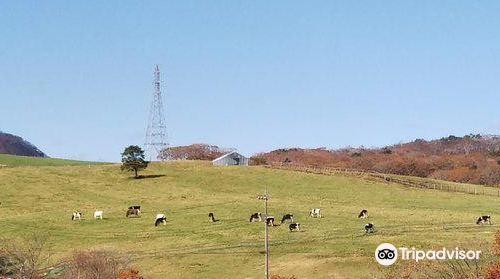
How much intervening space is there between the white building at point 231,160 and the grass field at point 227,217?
4.79 metres

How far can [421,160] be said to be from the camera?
157000 millimetres

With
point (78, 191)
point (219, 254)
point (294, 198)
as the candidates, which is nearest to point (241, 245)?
point (219, 254)

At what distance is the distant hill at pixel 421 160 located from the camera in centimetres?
13950

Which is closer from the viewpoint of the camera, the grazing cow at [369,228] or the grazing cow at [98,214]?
the grazing cow at [369,228]

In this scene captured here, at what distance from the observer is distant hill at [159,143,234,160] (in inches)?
6467

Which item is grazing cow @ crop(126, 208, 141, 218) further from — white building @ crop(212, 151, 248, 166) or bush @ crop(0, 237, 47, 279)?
white building @ crop(212, 151, 248, 166)

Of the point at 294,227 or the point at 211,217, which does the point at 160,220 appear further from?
the point at 294,227

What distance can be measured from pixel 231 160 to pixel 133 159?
24.4 meters

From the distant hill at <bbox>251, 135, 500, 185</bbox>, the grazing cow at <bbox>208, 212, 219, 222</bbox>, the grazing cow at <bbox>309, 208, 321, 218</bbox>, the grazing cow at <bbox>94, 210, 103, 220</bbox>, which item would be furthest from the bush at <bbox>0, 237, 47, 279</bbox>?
the distant hill at <bbox>251, 135, 500, 185</bbox>

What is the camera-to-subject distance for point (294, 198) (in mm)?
90562

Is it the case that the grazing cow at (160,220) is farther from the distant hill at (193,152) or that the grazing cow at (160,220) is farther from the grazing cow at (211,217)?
the distant hill at (193,152)

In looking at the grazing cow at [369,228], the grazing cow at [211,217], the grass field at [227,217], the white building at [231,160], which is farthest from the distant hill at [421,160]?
the grazing cow at [369,228]

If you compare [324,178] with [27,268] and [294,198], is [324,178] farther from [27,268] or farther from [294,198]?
[27,268]

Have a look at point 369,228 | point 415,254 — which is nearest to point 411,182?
point 369,228
